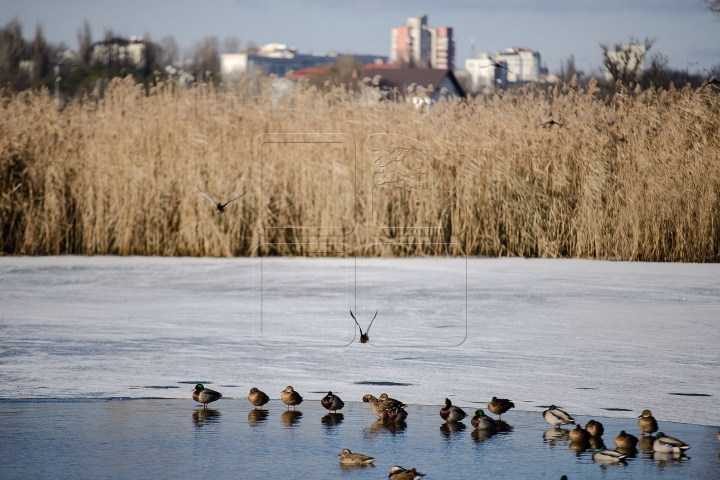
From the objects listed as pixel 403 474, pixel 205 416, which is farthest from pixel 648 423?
pixel 205 416

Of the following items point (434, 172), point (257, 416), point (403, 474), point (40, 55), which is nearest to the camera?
point (403, 474)

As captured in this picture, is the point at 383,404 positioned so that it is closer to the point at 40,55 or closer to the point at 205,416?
the point at 205,416

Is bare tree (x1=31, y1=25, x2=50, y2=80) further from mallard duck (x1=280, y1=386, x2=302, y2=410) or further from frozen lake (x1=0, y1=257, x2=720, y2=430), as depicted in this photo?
mallard duck (x1=280, y1=386, x2=302, y2=410)

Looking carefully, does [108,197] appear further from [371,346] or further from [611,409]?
[611,409]

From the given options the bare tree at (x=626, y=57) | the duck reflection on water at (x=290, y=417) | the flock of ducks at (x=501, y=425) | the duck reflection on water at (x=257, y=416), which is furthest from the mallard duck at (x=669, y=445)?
the bare tree at (x=626, y=57)

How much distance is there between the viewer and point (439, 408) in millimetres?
4051

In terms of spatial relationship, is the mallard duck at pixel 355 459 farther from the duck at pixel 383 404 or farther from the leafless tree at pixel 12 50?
the leafless tree at pixel 12 50

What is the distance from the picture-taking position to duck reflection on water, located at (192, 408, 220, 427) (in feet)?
12.5

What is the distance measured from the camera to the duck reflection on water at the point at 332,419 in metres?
3.82

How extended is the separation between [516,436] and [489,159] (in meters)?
7.19

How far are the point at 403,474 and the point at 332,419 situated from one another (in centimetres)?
94

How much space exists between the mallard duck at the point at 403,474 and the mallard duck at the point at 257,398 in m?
1.09

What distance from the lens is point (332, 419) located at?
388 cm

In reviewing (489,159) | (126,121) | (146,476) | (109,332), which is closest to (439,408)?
(146,476)
